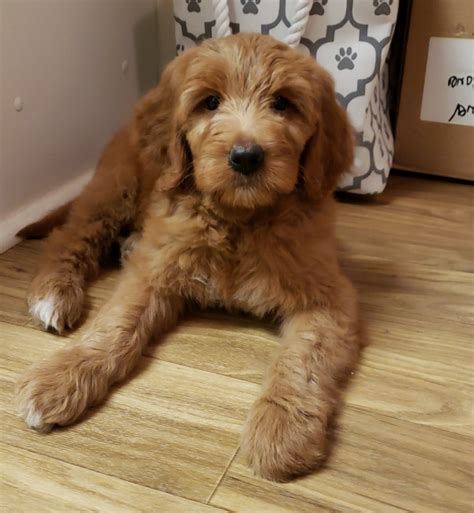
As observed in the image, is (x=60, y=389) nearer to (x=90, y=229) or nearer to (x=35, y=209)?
(x=90, y=229)

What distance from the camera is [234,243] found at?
A: 1.65m

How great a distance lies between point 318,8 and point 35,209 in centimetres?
127

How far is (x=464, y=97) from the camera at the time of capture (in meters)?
2.60

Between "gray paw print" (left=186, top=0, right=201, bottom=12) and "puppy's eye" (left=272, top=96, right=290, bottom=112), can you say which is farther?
"gray paw print" (left=186, top=0, right=201, bottom=12)

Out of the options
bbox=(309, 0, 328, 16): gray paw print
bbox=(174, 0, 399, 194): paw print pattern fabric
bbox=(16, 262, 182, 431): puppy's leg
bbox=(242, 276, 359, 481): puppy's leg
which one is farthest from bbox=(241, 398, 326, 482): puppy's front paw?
bbox=(309, 0, 328, 16): gray paw print

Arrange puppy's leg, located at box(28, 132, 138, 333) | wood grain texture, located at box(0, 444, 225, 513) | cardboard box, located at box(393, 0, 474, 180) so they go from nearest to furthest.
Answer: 1. wood grain texture, located at box(0, 444, 225, 513)
2. puppy's leg, located at box(28, 132, 138, 333)
3. cardboard box, located at box(393, 0, 474, 180)

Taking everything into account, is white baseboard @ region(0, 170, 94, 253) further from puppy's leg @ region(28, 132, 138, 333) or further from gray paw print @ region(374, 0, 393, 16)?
gray paw print @ region(374, 0, 393, 16)

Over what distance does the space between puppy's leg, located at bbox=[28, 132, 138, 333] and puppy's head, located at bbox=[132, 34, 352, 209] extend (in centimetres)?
38

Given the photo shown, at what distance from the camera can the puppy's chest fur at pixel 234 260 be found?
1634 millimetres

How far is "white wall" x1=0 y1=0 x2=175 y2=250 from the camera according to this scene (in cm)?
205

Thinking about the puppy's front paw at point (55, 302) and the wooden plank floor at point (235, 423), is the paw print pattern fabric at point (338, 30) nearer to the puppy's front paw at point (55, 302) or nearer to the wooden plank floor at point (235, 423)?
the wooden plank floor at point (235, 423)

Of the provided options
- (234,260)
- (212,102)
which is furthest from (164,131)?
(234,260)

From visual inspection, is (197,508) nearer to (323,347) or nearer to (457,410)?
(323,347)

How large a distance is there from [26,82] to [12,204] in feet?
1.36
